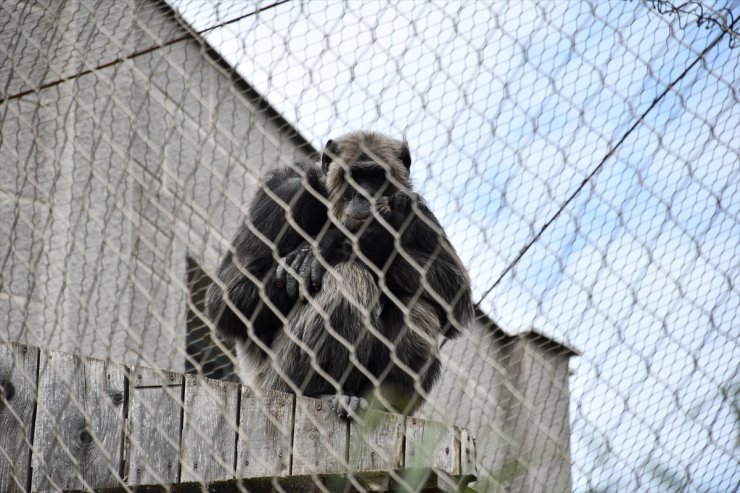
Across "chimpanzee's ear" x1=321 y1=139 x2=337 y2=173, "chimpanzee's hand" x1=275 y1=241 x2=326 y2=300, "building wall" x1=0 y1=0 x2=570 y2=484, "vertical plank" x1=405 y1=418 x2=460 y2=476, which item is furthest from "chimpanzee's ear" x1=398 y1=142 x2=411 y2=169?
"vertical plank" x1=405 y1=418 x2=460 y2=476

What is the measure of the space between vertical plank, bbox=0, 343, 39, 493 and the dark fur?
686 millimetres

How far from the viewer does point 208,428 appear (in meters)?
2.16

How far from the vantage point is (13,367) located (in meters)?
2.30

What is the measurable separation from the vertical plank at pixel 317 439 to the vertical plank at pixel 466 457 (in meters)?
0.25

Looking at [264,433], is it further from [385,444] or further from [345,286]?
[345,286]

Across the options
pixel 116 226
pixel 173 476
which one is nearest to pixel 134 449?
pixel 173 476

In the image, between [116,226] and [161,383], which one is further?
[116,226]

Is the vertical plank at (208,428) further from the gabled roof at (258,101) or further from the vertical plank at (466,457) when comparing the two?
the gabled roof at (258,101)

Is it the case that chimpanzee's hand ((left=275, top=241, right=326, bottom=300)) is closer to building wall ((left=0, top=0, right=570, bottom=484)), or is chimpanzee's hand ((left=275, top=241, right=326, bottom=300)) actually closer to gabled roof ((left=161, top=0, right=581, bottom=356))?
gabled roof ((left=161, top=0, right=581, bottom=356))

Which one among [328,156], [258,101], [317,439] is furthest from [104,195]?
[317,439]

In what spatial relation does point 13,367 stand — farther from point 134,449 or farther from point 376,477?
point 376,477

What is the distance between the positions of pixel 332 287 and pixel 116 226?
1575 mm

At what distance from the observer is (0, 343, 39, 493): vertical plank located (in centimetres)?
221

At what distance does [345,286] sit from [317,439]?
0.74 m
